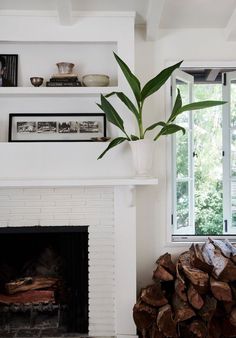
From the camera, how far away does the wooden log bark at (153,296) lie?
7.20 feet

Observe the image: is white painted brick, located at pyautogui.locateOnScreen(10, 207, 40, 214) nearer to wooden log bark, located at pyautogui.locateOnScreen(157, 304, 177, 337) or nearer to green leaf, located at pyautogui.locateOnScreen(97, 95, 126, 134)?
green leaf, located at pyautogui.locateOnScreen(97, 95, 126, 134)

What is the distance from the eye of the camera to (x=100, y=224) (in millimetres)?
2379

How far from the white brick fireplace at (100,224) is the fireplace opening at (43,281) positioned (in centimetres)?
7

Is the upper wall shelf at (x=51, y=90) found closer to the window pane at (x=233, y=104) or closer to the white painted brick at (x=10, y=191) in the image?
the white painted brick at (x=10, y=191)

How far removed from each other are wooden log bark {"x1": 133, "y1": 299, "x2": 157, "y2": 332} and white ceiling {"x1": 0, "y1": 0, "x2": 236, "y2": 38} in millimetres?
1966

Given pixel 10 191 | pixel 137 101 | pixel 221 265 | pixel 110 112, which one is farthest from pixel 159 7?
pixel 221 265

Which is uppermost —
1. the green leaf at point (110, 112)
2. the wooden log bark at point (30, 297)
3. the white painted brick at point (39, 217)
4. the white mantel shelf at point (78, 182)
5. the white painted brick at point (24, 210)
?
the green leaf at point (110, 112)

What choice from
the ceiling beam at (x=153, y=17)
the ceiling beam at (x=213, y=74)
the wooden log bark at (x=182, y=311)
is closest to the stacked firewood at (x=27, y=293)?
the wooden log bark at (x=182, y=311)

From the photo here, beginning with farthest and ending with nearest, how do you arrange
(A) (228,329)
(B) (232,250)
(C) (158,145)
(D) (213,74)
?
(D) (213,74), (C) (158,145), (B) (232,250), (A) (228,329)

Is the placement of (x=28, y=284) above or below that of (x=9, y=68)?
below

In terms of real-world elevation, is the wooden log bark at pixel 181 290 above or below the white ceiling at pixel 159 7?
below

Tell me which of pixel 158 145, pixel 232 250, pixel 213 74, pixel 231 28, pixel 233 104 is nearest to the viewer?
pixel 232 250

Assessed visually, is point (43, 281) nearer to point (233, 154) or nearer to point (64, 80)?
point (64, 80)

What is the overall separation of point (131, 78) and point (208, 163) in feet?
3.88
